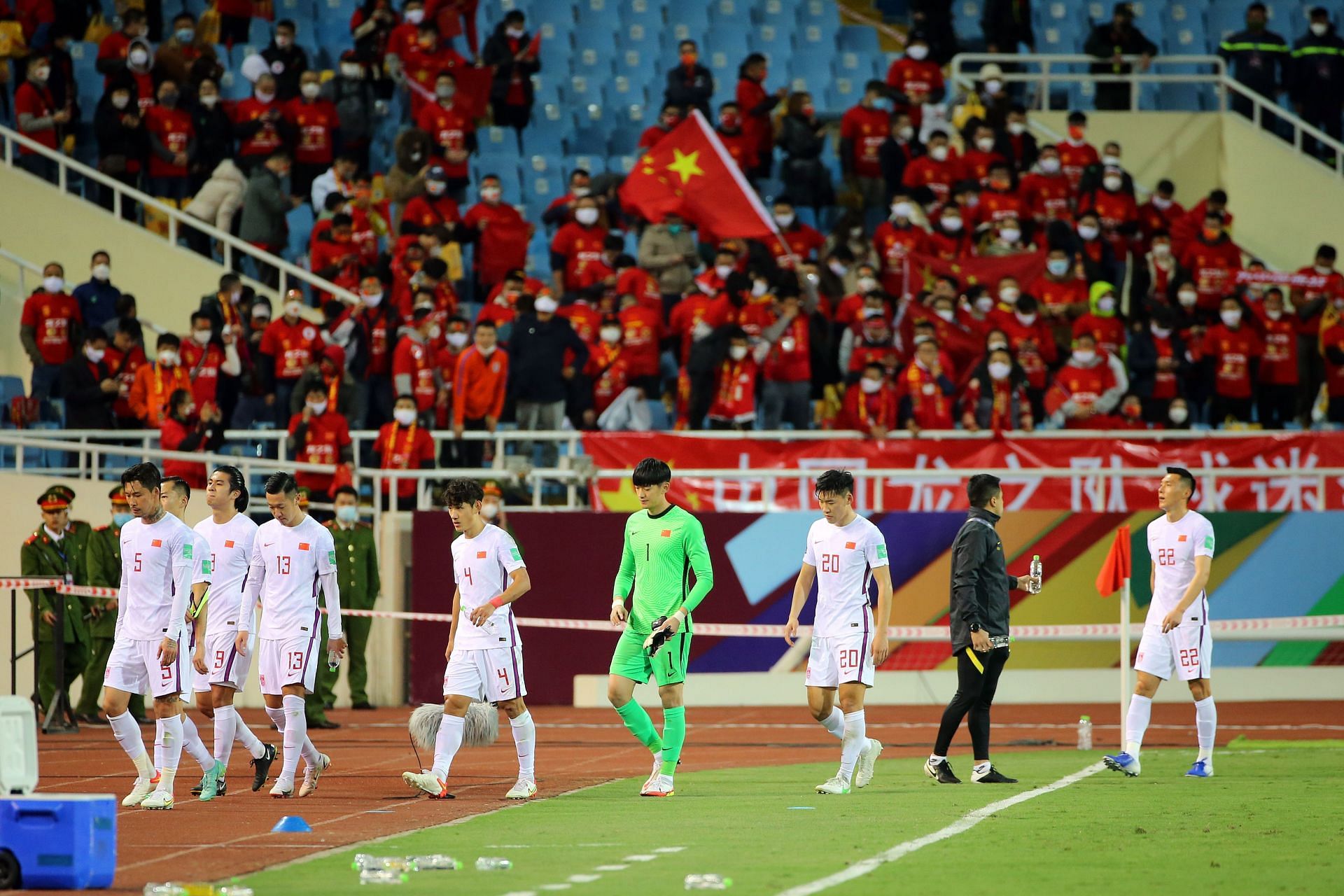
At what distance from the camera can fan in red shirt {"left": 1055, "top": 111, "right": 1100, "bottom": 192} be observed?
1109 inches

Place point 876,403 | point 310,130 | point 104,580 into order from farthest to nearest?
1. point 310,130
2. point 876,403
3. point 104,580

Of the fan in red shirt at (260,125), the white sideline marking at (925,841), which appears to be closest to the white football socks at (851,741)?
the white sideline marking at (925,841)

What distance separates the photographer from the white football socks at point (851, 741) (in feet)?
45.2

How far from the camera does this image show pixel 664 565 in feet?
44.0

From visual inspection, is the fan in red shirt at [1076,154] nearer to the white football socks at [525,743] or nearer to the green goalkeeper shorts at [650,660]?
the green goalkeeper shorts at [650,660]

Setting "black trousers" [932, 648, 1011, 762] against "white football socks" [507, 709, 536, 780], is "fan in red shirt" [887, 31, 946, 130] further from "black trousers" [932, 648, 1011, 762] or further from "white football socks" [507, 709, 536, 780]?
"white football socks" [507, 709, 536, 780]

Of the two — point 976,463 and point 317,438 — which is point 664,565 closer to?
point 976,463

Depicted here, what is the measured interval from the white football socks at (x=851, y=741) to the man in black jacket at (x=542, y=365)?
1034 centimetres

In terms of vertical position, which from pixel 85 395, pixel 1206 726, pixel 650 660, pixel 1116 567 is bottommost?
pixel 1206 726

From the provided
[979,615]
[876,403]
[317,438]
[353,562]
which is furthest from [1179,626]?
[317,438]

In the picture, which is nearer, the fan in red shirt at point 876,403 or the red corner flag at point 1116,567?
the red corner flag at point 1116,567

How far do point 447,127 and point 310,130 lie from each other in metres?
2.03

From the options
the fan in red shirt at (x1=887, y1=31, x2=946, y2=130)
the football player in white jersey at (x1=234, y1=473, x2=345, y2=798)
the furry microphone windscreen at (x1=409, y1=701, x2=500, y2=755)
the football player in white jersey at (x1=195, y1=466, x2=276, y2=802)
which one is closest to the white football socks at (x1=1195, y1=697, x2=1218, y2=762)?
the furry microphone windscreen at (x1=409, y1=701, x2=500, y2=755)

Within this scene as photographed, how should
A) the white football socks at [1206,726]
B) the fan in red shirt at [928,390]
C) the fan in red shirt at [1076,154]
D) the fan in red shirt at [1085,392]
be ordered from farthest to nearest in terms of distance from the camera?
the fan in red shirt at [1076,154] → the fan in red shirt at [1085,392] → the fan in red shirt at [928,390] → the white football socks at [1206,726]
